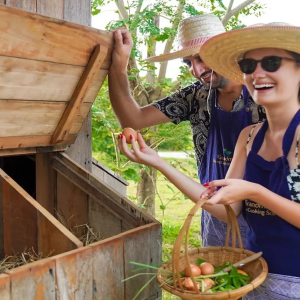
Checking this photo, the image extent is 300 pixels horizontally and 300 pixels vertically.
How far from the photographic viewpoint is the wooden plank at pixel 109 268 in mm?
1709

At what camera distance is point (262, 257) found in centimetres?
162

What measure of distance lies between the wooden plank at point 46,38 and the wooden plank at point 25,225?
61 cm

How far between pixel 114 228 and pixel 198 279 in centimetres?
79

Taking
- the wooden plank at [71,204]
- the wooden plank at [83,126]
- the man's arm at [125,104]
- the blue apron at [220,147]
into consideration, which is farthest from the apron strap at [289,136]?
the wooden plank at [83,126]

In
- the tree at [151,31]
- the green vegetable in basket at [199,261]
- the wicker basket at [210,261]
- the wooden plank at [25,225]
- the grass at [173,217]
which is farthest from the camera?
the grass at [173,217]

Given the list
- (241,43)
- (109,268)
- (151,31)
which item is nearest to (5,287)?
(109,268)

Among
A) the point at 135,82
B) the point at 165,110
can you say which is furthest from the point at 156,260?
the point at 135,82

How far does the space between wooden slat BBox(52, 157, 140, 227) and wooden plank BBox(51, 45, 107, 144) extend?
6.5 inches

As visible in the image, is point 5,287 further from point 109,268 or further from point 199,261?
point 199,261

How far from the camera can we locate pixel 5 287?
139 centimetres

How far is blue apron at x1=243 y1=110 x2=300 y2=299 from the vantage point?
1.55 meters

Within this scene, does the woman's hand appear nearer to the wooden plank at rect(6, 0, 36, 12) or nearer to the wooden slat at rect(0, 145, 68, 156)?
the wooden slat at rect(0, 145, 68, 156)

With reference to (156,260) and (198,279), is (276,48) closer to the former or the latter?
(198,279)

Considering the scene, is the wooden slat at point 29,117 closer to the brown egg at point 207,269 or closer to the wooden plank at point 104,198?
the wooden plank at point 104,198
